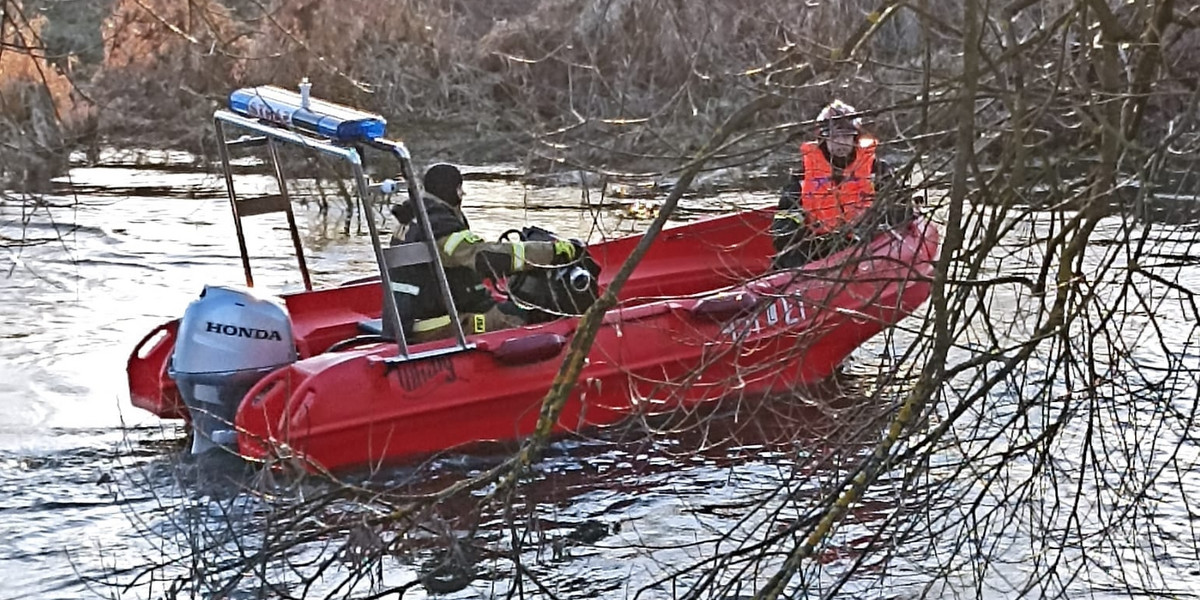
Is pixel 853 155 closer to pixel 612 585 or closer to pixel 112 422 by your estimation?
pixel 612 585

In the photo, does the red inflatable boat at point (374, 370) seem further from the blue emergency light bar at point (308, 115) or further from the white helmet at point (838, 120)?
the white helmet at point (838, 120)

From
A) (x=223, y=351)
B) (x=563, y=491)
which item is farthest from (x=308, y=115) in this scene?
(x=563, y=491)

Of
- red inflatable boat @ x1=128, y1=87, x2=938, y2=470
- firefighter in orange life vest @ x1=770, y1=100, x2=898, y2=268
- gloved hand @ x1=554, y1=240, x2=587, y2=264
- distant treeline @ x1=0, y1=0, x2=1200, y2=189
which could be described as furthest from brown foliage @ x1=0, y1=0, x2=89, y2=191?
firefighter in orange life vest @ x1=770, y1=100, x2=898, y2=268

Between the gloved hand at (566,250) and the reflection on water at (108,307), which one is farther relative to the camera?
the gloved hand at (566,250)

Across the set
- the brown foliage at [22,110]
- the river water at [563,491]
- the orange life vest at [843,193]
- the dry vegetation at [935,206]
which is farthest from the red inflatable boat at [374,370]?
the dry vegetation at [935,206]

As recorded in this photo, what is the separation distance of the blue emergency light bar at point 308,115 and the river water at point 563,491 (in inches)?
28.8

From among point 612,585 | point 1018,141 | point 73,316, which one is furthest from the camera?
point 73,316

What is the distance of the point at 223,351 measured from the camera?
20.6ft

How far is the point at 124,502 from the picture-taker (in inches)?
251

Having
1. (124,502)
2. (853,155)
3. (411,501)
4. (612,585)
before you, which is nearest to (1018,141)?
(853,155)

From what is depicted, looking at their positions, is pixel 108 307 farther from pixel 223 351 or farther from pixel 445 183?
pixel 445 183

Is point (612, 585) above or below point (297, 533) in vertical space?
below

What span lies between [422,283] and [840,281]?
11.6 ft

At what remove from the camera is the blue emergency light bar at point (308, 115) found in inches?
228
